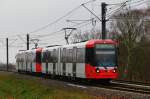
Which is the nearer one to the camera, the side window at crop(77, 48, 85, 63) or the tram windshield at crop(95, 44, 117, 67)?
the tram windshield at crop(95, 44, 117, 67)

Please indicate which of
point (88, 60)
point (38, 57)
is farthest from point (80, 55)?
point (38, 57)

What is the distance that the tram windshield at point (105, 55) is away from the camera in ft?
125

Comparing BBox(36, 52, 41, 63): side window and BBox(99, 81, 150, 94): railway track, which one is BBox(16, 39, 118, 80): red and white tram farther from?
BBox(36, 52, 41, 63): side window

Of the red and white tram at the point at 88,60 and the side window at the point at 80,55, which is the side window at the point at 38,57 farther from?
the side window at the point at 80,55

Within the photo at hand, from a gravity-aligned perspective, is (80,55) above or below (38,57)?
above

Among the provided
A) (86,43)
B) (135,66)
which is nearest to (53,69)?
(86,43)

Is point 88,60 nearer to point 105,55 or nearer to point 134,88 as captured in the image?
point 105,55

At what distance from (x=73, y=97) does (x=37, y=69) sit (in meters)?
34.1

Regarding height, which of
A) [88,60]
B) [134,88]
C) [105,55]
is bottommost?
[134,88]

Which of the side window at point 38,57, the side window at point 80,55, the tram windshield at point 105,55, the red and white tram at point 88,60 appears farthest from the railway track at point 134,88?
the side window at point 38,57

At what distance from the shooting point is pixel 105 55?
1512 inches

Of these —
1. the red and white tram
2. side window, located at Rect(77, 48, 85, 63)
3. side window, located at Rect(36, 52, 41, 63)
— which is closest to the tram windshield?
the red and white tram

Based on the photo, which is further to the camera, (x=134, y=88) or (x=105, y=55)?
(x=105, y=55)

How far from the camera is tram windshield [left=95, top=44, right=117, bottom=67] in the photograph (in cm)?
3819
